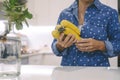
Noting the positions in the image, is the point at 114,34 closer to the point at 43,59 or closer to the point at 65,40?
the point at 65,40

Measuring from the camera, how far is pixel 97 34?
1217 millimetres

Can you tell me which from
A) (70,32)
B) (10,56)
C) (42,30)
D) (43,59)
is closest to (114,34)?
(70,32)

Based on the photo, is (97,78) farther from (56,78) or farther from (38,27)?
(38,27)

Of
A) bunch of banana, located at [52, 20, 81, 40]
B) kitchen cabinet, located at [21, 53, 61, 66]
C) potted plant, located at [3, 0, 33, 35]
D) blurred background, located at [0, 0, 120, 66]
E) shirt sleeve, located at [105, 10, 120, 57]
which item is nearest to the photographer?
potted plant, located at [3, 0, 33, 35]

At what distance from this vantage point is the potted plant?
31.7 inches

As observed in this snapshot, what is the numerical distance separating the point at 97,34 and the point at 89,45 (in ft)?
0.37

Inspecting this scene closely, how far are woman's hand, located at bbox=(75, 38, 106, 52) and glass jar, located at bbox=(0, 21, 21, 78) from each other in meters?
0.36

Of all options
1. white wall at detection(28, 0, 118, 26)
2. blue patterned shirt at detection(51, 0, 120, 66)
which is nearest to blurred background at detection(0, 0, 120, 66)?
white wall at detection(28, 0, 118, 26)

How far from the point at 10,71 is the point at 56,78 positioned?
0.18 m

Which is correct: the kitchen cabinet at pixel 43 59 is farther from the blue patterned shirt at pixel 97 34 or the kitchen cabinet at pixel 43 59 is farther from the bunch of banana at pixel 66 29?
the bunch of banana at pixel 66 29

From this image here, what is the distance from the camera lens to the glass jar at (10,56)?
83cm

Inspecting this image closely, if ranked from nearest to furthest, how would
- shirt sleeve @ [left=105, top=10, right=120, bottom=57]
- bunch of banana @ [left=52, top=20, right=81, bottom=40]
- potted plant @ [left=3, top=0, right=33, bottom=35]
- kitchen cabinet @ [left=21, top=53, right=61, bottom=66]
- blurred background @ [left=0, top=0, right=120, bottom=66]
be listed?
potted plant @ [left=3, top=0, right=33, bottom=35], bunch of banana @ [left=52, top=20, right=81, bottom=40], shirt sleeve @ [left=105, top=10, right=120, bottom=57], kitchen cabinet @ [left=21, top=53, right=61, bottom=66], blurred background @ [left=0, top=0, right=120, bottom=66]

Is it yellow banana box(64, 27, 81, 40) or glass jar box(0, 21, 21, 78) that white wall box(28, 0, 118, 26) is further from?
glass jar box(0, 21, 21, 78)

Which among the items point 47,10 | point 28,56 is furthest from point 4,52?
point 47,10
